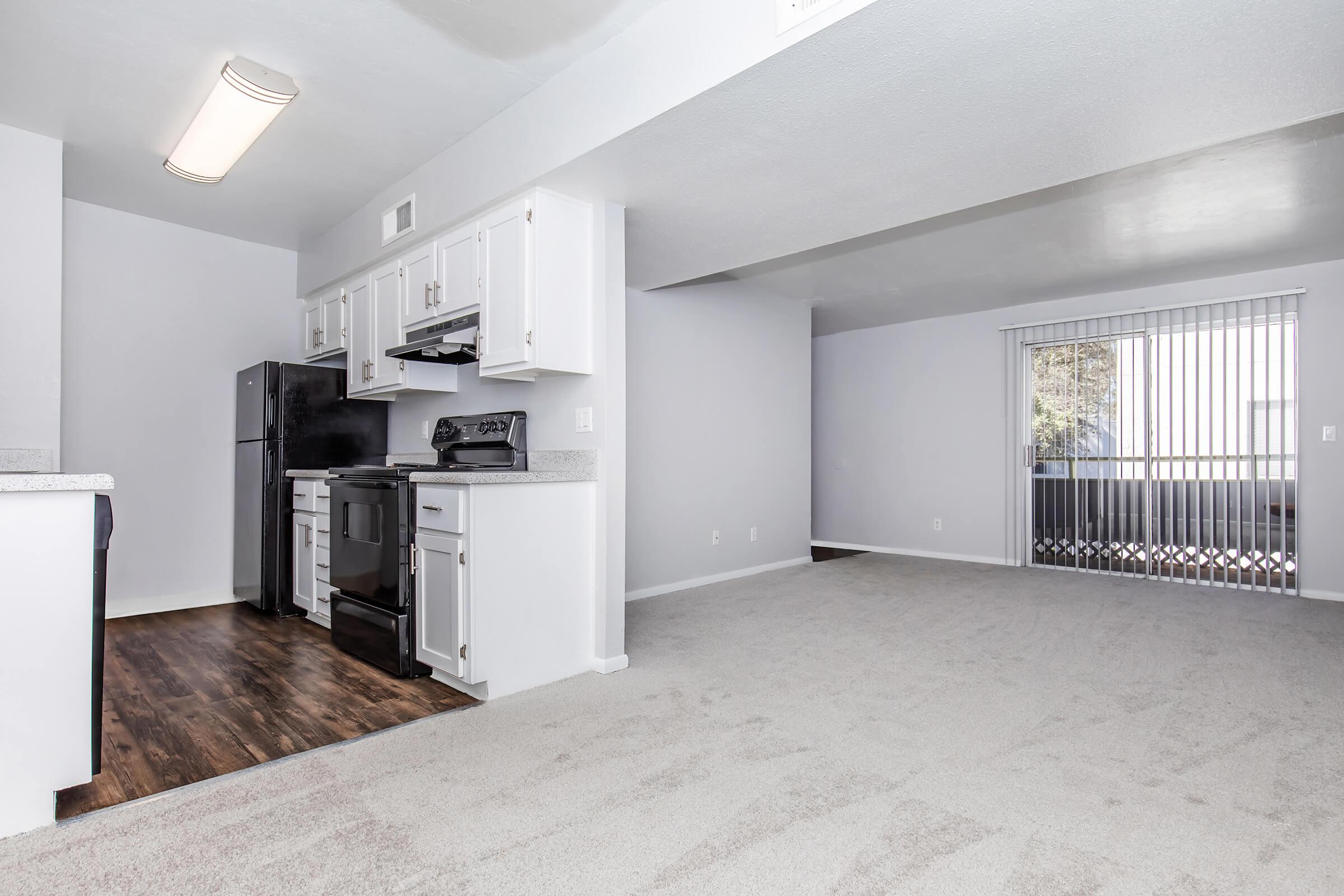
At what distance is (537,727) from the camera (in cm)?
241

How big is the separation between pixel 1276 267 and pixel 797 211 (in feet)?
13.1

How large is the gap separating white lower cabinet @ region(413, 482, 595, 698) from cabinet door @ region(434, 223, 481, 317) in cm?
95

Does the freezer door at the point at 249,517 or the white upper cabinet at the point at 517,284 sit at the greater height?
the white upper cabinet at the point at 517,284

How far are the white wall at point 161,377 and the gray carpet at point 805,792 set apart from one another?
9.45ft

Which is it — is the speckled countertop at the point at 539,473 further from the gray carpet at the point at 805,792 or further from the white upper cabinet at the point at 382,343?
the gray carpet at the point at 805,792

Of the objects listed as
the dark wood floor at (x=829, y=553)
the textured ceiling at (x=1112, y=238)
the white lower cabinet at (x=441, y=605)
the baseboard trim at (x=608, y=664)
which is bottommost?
the dark wood floor at (x=829, y=553)

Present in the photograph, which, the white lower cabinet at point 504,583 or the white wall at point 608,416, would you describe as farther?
the white wall at point 608,416

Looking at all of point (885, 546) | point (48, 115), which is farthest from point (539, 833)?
point (885, 546)

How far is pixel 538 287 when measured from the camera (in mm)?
2980

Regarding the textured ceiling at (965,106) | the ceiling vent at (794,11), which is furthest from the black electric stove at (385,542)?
the ceiling vent at (794,11)

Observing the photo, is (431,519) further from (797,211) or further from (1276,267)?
(1276,267)

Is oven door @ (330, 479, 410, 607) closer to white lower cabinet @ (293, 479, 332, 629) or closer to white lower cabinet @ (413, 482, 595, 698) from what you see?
white lower cabinet @ (413, 482, 595, 698)

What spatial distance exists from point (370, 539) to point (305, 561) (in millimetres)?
1101

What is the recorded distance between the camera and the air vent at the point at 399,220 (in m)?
3.61
